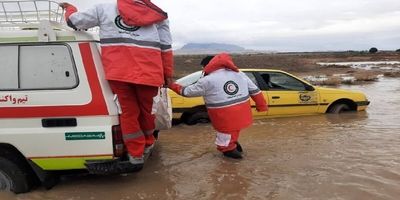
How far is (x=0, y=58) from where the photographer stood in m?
5.00

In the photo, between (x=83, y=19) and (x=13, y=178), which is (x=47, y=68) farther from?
(x=13, y=178)

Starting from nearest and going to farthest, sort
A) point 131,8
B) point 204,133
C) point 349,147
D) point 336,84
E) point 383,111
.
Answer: point 131,8 < point 349,147 < point 204,133 < point 383,111 < point 336,84

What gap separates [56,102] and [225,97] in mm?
2613

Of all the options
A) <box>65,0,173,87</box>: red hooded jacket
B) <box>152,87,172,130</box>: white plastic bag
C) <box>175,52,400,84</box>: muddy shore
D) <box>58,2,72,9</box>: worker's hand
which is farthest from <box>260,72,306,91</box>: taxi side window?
<box>175,52,400,84</box>: muddy shore

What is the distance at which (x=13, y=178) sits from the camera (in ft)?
16.7

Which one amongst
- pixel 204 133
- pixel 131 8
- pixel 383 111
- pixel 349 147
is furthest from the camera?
pixel 383 111

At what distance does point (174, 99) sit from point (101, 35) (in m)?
4.82

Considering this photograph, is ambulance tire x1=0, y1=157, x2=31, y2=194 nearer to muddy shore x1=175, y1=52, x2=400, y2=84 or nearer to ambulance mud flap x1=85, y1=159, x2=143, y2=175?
ambulance mud flap x1=85, y1=159, x2=143, y2=175

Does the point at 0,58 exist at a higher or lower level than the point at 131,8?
lower

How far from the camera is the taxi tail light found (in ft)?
16.4

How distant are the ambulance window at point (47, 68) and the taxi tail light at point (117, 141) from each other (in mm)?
656

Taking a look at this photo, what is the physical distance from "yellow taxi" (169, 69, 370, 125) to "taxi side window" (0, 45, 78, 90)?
498 cm

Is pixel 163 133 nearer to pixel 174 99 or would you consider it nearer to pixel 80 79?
pixel 174 99

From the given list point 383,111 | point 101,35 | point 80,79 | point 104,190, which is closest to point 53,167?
point 104,190
